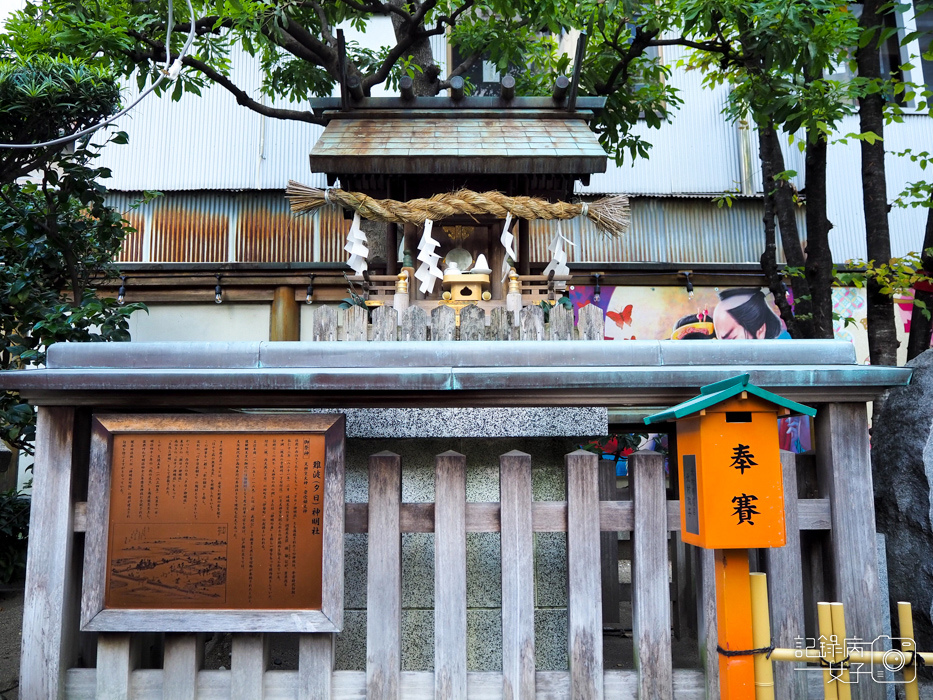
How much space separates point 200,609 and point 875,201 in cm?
883

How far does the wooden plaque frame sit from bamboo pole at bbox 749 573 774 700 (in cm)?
241

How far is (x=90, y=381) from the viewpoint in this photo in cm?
453

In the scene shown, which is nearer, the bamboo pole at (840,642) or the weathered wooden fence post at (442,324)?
the bamboo pole at (840,642)

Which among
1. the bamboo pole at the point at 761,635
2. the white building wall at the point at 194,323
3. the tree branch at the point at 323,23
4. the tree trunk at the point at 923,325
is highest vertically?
the tree branch at the point at 323,23

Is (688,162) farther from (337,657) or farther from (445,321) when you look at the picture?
(337,657)

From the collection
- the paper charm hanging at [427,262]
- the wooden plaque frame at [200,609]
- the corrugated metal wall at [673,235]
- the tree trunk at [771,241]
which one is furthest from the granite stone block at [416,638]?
the corrugated metal wall at [673,235]

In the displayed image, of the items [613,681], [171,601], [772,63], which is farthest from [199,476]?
[772,63]

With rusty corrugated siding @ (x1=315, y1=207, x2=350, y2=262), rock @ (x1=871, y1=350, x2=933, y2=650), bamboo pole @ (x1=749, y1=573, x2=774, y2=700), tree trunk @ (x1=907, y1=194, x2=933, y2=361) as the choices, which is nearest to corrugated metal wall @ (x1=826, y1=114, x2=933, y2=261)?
tree trunk @ (x1=907, y1=194, x2=933, y2=361)

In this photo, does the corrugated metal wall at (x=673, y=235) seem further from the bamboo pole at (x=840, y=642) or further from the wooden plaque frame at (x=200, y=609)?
the bamboo pole at (x=840, y=642)

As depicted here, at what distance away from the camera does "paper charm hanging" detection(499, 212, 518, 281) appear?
728 cm

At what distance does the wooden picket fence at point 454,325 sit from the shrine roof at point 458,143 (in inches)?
71.6

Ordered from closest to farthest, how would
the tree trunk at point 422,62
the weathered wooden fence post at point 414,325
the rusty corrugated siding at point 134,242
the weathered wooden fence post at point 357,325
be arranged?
the weathered wooden fence post at point 357,325
the weathered wooden fence post at point 414,325
the tree trunk at point 422,62
the rusty corrugated siding at point 134,242

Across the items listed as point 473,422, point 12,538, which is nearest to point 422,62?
point 473,422

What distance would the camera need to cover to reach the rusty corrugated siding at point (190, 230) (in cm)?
1427
